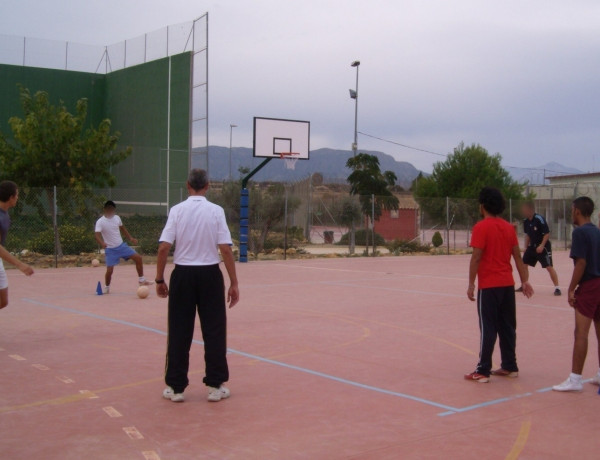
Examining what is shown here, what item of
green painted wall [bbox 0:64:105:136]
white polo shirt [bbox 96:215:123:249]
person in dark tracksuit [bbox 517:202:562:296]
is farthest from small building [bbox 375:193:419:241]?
white polo shirt [bbox 96:215:123:249]

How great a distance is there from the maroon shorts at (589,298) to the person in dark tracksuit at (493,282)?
2.41 ft

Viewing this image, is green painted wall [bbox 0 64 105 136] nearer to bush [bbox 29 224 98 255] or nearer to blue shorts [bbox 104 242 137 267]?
bush [bbox 29 224 98 255]

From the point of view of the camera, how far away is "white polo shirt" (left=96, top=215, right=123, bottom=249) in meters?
14.6

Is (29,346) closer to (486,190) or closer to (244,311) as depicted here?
(244,311)

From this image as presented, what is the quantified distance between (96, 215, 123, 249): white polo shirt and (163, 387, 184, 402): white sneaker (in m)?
8.49

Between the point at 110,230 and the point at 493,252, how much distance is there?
924 cm

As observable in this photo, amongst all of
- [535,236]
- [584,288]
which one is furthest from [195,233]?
[535,236]

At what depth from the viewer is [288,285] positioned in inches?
668

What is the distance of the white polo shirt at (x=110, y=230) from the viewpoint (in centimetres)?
1462

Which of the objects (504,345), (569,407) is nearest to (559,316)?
(504,345)

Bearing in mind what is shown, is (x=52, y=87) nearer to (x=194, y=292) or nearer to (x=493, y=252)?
(x=194, y=292)

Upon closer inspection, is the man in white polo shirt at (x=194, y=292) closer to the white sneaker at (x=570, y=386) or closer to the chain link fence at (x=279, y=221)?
the white sneaker at (x=570, y=386)

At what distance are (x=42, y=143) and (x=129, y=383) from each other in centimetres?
1943

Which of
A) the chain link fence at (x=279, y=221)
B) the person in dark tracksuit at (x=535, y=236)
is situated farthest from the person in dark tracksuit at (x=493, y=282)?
the chain link fence at (x=279, y=221)
